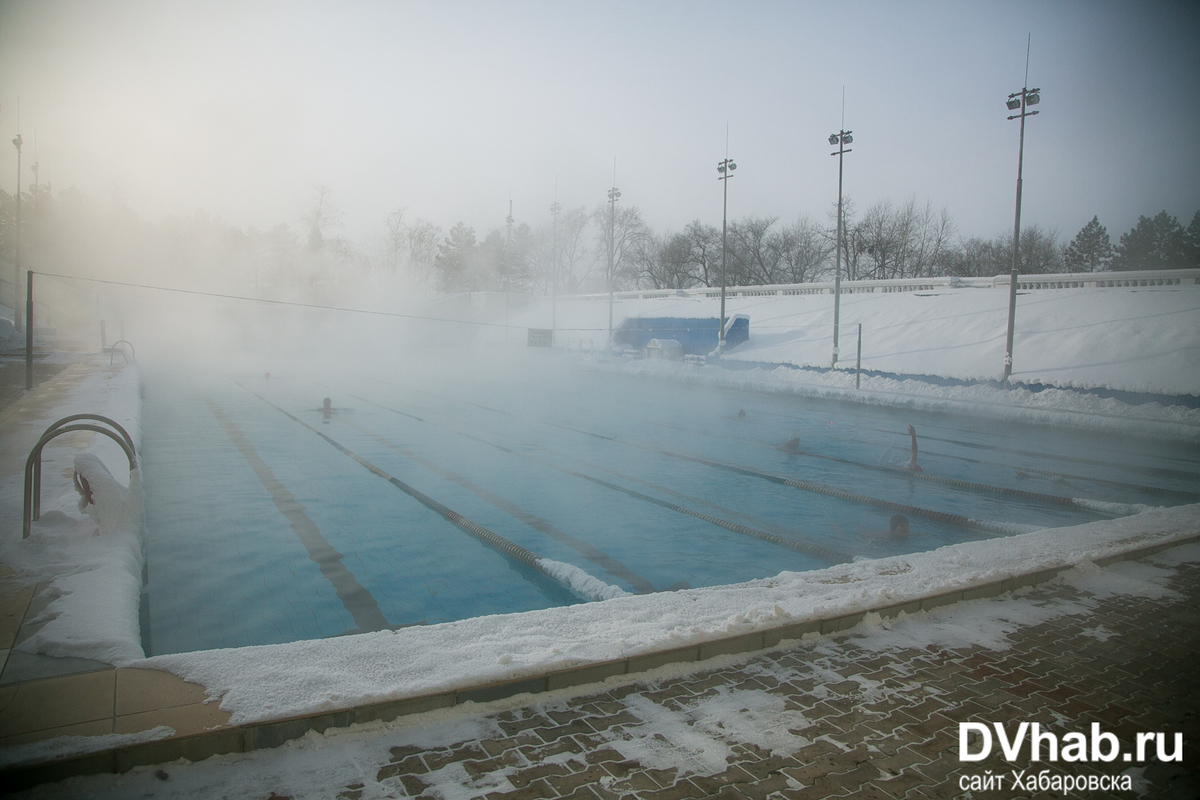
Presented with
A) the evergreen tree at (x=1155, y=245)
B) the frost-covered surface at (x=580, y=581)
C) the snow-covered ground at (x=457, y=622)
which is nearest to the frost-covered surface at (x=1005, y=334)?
the snow-covered ground at (x=457, y=622)

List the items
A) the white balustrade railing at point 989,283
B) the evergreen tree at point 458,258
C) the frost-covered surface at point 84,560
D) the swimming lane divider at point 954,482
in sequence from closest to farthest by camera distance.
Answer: the frost-covered surface at point 84,560, the swimming lane divider at point 954,482, the white balustrade railing at point 989,283, the evergreen tree at point 458,258

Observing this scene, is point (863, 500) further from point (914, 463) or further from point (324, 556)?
point (324, 556)

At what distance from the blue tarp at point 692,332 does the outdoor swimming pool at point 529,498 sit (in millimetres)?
11362

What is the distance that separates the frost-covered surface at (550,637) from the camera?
262 centimetres

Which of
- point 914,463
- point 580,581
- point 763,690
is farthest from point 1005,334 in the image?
point 763,690

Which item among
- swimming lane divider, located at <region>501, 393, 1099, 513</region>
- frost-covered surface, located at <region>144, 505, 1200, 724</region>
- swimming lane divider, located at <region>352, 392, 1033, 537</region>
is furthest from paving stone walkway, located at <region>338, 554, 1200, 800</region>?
swimming lane divider, located at <region>501, 393, 1099, 513</region>

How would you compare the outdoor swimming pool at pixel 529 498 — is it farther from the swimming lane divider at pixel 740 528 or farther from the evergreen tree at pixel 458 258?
the evergreen tree at pixel 458 258

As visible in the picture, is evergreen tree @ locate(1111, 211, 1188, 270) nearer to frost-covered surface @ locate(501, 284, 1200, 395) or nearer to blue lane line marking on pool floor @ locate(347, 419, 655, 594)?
frost-covered surface @ locate(501, 284, 1200, 395)

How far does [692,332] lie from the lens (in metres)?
26.6

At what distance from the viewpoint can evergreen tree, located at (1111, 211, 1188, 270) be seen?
37.2 m

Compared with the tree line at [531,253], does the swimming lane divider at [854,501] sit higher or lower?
lower

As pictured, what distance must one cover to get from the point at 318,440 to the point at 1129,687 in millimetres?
10768

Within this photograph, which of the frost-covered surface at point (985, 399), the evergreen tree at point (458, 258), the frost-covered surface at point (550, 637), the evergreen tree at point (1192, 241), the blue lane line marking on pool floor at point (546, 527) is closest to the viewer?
the frost-covered surface at point (550, 637)

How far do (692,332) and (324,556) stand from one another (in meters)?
22.0
